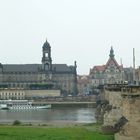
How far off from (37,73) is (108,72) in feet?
74.2

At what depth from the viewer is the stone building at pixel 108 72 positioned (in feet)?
571

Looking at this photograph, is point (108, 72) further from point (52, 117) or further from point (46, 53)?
point (52, 117)

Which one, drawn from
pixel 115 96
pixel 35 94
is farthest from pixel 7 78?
pixel 115 96

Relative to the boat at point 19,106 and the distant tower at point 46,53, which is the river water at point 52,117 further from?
the distant tower at point 46,53

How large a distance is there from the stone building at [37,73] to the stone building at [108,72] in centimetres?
974

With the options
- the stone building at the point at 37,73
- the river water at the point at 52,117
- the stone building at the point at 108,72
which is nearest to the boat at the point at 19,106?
the river water at the point at 52,117

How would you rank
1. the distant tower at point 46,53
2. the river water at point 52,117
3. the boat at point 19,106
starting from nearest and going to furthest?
the river water at point 52,117
the boat at point 19,106
the distant tower at point 46,53

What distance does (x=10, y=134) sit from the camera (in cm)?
4034

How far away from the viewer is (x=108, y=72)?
177875 mm

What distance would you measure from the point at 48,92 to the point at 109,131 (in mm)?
110163

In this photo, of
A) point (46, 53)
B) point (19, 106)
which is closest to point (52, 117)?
point (19, 106)

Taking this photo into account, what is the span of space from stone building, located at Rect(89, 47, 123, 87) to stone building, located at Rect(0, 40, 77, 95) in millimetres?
9741

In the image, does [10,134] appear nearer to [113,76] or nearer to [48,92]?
[48,92]

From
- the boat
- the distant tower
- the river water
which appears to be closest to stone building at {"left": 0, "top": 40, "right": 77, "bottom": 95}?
the distant tower
